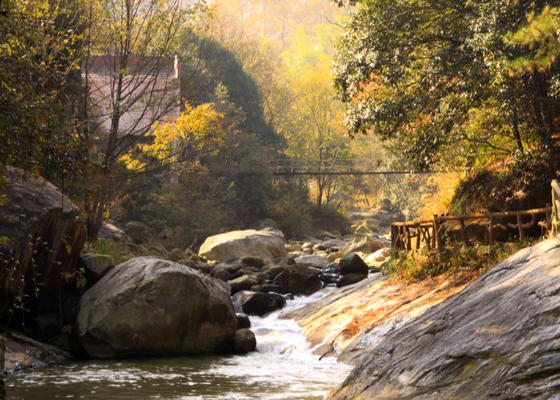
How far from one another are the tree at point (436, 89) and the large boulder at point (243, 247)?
8.69 m

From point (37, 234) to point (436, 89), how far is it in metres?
9.72

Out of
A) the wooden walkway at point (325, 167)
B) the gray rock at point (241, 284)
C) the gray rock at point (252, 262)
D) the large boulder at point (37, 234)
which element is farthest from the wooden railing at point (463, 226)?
the wooden walkway at point (325, 167)

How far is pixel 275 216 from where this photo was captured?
113 ft

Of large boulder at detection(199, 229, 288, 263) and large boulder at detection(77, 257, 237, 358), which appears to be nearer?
large boulder at detection(77, 257, 237, 358)

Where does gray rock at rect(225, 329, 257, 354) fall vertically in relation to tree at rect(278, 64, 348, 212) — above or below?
below

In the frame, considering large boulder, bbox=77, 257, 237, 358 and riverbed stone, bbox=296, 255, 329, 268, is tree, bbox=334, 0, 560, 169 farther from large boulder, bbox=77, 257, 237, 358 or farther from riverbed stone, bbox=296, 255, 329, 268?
riverbed stone, bbox=296, 255, 329, 268

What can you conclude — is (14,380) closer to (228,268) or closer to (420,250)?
(420,250)

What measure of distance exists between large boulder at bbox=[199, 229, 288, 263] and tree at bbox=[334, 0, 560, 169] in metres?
8.69

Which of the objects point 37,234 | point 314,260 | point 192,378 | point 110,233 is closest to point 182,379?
point 192,378

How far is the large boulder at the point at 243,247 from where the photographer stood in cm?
2178

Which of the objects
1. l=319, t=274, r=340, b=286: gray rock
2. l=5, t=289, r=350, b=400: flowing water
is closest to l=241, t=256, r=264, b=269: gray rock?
l=319, t=274, r=340, b=286: gray rock

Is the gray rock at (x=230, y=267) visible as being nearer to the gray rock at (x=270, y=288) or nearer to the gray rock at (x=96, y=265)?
the gray rock at (x=270, y=288)

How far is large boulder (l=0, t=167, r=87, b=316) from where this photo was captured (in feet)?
28.3

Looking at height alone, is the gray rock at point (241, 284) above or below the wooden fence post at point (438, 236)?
below
